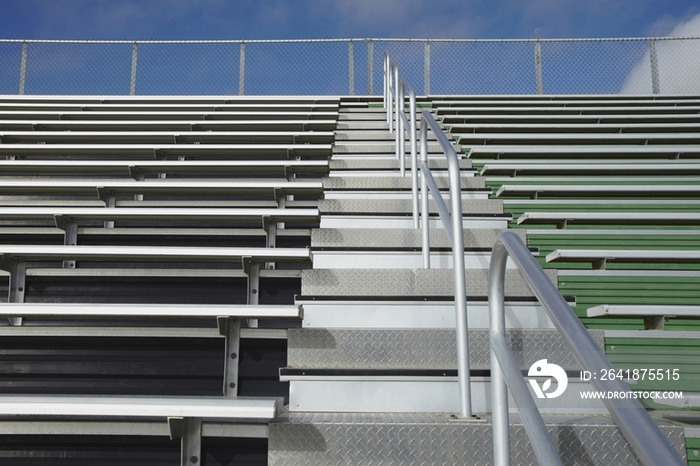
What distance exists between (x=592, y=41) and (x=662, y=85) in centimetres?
93

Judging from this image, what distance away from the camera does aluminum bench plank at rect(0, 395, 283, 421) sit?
4.27ft

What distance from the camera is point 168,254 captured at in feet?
6.47

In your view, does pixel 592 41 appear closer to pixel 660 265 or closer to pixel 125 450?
pixel 660 265

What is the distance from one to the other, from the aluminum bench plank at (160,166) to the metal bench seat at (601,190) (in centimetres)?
110

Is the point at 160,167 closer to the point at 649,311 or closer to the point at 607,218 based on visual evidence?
the point at 607,218

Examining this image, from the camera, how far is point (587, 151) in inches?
143

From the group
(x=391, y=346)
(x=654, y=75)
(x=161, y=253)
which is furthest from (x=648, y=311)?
(x=654, y=75)

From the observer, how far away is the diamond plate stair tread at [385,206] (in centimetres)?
268

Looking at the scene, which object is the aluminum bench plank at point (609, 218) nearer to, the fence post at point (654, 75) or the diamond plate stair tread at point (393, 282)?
the diamond plate stair tread at point (393, 282)

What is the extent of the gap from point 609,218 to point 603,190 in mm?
425

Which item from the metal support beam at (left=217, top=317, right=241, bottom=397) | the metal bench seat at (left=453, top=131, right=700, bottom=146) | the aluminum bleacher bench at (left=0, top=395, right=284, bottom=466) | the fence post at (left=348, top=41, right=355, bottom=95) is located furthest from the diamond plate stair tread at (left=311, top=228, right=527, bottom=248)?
the fence post at (left=348, top=41, right=355, bottom=95)

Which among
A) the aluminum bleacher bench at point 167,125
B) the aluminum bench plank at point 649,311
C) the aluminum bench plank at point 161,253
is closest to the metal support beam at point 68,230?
the aluminum bench plank at point 161,253

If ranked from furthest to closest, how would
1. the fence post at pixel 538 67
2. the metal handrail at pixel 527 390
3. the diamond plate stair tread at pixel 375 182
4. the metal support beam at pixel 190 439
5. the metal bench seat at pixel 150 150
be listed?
the fence post at pixel 538 67 < the metal bench seat at pixel 150 150 < the diamond plate stair tread at pixel 375 182 < the metal support beam at pixel 190 439 < the metal handrail at pixel 527 390

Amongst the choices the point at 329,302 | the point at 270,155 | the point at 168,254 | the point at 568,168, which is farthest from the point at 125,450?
the point at 568,168
